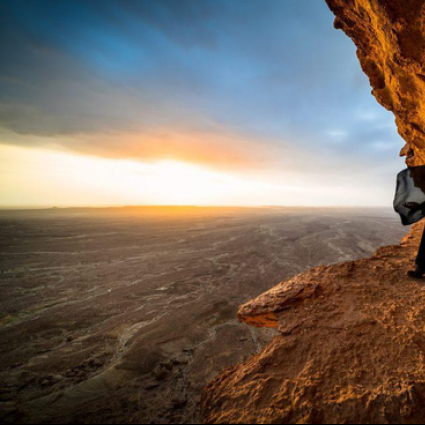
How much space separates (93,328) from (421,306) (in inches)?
343

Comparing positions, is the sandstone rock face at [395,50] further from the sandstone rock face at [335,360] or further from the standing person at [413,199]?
the sandstone rock face at [335,360]

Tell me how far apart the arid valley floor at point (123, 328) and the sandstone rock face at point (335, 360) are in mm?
701

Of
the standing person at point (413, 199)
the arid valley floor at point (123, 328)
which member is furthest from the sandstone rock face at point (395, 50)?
the arid valley floor at point (123, 328)

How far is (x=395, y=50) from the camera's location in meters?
3.82

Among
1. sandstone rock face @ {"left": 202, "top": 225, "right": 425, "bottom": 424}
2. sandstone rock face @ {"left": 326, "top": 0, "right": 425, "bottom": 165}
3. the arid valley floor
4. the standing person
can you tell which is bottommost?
the arid valley floor

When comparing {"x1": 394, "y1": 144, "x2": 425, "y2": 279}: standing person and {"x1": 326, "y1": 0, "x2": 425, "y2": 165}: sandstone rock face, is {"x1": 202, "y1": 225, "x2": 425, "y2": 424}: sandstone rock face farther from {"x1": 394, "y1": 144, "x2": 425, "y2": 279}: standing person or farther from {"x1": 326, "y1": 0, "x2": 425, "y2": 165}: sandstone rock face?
{"x1": 326, "y1": 0, "x2": 425, "y2": 165}: sandstone rock face

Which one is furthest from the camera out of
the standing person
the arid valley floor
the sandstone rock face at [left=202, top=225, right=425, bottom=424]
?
the arid valley floor

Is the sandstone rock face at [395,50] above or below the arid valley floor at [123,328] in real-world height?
above

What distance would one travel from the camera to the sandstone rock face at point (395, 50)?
3.30m

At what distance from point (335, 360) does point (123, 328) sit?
7.13m

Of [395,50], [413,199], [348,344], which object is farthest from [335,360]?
[395,50]

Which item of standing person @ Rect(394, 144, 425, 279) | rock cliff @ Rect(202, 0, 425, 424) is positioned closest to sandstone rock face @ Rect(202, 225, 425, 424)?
rock cliff @ Rect(202, 0, 425, 424)

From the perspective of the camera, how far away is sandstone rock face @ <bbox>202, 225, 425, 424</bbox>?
1529mm

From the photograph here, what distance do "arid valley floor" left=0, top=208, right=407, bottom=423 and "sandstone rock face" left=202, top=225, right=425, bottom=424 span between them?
70 centimetres
